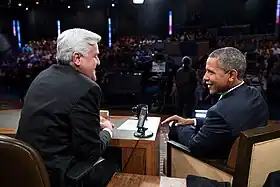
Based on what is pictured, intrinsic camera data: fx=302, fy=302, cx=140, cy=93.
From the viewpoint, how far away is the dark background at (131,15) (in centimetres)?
547

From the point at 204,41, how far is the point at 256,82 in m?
1.23

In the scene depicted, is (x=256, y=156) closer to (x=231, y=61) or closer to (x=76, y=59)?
(x=231, y=61)

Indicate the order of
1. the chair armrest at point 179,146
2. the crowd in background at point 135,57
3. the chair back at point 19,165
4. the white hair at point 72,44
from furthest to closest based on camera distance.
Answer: the crowd in background at point 135,57 < the chair armrest at point 179,146 < the white hair at point 72,44 < the chair back at point 19,165

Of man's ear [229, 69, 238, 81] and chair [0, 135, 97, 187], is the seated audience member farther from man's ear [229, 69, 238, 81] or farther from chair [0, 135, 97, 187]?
chair [0, 135, 97, 187]

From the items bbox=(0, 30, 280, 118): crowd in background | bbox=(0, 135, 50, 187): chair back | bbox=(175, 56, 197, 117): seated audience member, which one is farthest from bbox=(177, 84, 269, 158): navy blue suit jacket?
bbox=(0, 30, 280, 118): crowd in background

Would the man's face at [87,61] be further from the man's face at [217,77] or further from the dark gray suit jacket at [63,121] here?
the man's face at [217,77]

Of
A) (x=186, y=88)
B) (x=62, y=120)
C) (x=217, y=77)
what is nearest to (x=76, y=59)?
(x=62, y=120)

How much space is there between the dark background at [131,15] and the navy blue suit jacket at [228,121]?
157 inches

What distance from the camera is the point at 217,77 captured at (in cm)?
196

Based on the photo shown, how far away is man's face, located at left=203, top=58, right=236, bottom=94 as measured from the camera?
1937 mm

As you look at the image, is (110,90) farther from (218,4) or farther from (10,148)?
(10,148)

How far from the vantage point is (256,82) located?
18.3 feet

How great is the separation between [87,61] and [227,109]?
2.83ft

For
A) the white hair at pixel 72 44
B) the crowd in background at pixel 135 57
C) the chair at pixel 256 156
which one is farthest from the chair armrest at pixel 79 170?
the crowd in background at pixel 135 57
